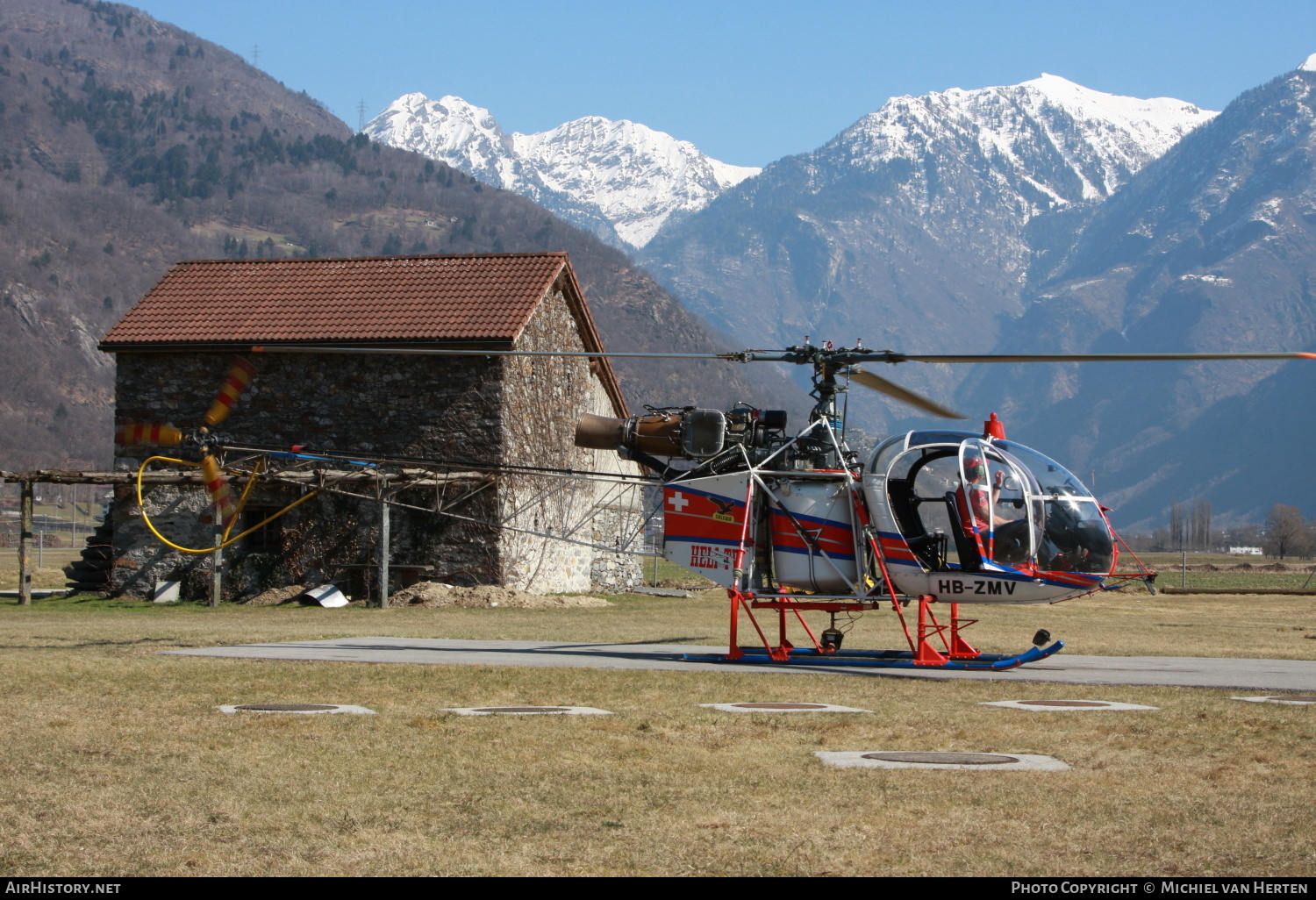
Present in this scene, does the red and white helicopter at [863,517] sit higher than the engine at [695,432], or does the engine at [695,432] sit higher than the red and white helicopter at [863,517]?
the engine at [695,432]

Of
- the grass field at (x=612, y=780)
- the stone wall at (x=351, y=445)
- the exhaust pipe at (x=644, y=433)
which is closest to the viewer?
the grass field at (x=612, y=780)

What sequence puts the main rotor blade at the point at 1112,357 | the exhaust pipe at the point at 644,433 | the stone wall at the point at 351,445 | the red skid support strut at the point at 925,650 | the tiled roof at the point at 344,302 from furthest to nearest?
the tiled roof at the point at 344,302 → the stone wall at the point at 351,445 → the exhaust pipe at the point at 644,433 → the red skid support strut at the point at 925,650 → the main rotor blade at the point at 1112,357

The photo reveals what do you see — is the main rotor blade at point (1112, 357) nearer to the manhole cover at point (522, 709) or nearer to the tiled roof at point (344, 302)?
the manhole cover at point (522, 709)

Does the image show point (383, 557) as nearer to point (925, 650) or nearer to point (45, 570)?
point (925, 650)

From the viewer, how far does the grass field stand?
6.11 metres

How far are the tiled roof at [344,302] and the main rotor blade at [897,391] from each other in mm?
14225

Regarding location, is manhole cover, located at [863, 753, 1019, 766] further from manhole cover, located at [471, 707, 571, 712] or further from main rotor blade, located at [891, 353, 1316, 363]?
main rotor blade, located at [891, 353, 1316, 363]

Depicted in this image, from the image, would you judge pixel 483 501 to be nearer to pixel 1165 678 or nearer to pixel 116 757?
pixel 1165 678

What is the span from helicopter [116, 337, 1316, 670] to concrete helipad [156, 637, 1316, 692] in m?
0.45

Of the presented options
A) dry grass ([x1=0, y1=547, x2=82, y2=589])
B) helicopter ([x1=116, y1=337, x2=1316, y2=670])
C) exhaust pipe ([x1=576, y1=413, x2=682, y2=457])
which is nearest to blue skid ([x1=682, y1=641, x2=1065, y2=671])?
helicopter ([x1=116, y1=337, x2=1316, y2=670])

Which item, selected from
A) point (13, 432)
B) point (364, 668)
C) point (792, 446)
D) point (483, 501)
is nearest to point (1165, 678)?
Result: point (792, 446)

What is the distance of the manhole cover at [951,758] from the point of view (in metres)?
8.56

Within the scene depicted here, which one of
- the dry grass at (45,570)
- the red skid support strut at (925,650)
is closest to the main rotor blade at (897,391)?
the red skid support strut at (925,650)
